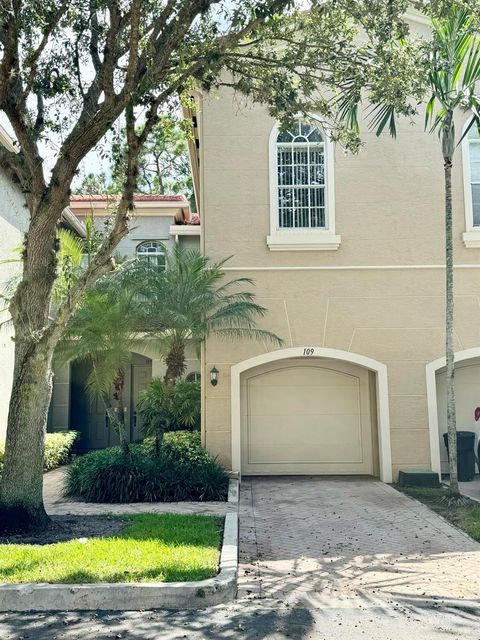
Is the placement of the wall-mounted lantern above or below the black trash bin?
above

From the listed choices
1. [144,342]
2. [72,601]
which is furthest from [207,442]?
[72,601]

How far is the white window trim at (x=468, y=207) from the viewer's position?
12523 millimetres

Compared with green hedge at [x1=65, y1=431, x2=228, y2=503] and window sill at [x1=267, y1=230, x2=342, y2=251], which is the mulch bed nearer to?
green hedge at [x1=65, y1=431, x2=228, y2=503]

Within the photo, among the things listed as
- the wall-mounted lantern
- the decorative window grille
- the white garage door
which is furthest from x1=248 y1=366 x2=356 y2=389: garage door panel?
the decorative window grille

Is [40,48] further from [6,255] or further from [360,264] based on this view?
[360,264]

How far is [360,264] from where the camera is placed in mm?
12734

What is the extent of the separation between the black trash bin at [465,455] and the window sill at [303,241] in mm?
4590

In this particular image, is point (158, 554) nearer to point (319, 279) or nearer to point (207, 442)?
point (207, 442)

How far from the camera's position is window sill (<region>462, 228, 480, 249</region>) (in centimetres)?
1252

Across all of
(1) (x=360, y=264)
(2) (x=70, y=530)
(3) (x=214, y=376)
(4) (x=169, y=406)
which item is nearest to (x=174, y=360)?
(4) (x=169, y=406)

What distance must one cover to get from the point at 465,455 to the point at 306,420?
326 centimetres

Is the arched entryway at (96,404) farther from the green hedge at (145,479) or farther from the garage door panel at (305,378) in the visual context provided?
the green hedge at (145,479)

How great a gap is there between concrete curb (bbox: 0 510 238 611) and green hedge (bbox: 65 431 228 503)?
4.73 m

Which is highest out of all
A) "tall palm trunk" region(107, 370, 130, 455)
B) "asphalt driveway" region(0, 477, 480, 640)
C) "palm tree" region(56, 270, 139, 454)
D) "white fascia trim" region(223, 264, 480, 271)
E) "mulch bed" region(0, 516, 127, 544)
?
"white fascia trim" region(223, 264, 480, 271)
